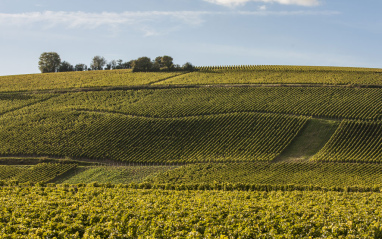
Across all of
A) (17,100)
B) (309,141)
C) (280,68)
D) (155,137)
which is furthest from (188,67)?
(309,141)

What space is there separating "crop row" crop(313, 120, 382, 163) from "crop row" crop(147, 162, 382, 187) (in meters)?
2.15

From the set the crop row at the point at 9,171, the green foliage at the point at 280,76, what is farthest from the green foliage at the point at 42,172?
the green foliage at the point at 280,76

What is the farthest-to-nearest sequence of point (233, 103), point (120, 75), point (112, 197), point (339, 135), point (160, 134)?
point (120, 75)
point (233, 103)
point (160, 134)
point (339, 135)
point (112, 197)

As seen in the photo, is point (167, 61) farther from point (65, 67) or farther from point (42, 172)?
point (42, 172)

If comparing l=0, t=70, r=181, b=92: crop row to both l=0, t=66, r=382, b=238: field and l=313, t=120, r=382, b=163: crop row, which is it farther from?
Answer: l=313, t=120, r=382, b=163: crop row

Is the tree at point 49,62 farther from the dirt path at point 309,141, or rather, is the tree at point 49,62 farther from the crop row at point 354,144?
the crop row at point 354,144

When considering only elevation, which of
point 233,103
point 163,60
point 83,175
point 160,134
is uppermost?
point 163,60

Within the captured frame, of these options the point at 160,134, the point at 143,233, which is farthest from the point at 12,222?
the point at 160,134

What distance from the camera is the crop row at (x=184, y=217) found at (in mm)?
31625

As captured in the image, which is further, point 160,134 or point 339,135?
point 160,134

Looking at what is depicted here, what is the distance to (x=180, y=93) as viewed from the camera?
95.4 m

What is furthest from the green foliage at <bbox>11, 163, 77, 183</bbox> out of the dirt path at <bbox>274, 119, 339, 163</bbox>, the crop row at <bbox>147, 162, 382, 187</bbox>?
the dirt path at <bbox>274, 119, 339, 163</bbox>

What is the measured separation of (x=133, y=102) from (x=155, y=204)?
2136 inches

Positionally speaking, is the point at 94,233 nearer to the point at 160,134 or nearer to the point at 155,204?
the point at 155,204
